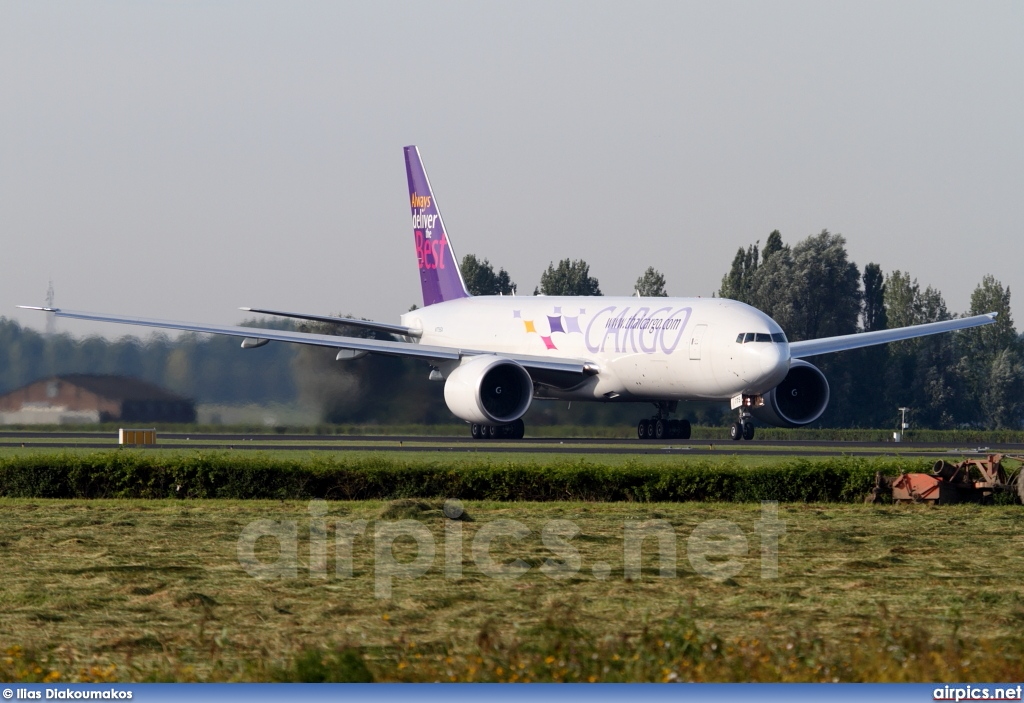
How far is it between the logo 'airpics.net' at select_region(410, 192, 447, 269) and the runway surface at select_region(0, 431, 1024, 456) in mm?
9779

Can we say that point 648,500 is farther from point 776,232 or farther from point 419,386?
point 776,232

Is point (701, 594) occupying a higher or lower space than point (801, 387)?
lower

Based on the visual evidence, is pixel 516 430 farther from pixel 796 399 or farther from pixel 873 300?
pixel 873 300

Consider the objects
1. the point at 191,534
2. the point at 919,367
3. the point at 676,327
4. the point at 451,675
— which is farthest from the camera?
the point at 919,367

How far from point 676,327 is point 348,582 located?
25.5 m

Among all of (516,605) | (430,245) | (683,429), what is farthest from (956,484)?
(430,245)

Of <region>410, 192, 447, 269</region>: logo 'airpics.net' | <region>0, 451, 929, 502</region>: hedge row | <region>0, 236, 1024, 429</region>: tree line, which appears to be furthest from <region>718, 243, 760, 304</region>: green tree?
<region>0, 451, 929, 502</region>: hedge row

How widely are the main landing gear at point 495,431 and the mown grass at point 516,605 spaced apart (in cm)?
2072

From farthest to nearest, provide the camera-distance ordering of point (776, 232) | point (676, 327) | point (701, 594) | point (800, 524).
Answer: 1. point (776, 232)
2. point (676, 327)
3. point (800, 524)
4. point (701, 594)

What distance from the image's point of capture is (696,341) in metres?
36.6

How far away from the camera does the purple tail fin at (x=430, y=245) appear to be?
160ft

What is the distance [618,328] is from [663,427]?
308cm

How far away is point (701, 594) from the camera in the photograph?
12.2 m

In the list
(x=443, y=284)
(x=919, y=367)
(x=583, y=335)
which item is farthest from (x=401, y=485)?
(x=919, y=367)
